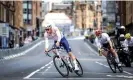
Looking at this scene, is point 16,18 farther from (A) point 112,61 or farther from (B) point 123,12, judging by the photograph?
(A) point 112,61

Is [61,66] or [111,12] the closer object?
[61,66]

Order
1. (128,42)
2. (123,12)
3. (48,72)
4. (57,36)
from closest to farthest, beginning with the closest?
1. (57,36)
2. (48,72)
3. (128,42)
4. (123,12)

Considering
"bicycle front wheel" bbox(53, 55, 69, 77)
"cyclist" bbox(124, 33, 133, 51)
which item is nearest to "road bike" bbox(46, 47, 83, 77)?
"bicycle front wheel" bbox(53, 55, 69, 77)

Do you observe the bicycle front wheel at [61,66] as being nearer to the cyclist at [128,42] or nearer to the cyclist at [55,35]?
the cyclist at [55,35]

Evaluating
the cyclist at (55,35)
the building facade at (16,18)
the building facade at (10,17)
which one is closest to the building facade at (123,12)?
the building facade at (16,18)

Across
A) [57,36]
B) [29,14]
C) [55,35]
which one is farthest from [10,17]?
[57,36]

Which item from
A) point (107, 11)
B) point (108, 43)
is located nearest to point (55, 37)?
point (108, 43)

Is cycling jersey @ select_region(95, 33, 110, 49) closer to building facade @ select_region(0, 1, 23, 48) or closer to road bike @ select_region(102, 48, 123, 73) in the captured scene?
road bike @ select_region(102, 48, 123, 73)

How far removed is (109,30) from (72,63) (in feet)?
257

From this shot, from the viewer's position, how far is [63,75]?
1530 centimetres

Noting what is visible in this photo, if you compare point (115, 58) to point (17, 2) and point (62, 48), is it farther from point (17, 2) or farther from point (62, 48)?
point (17, 2)

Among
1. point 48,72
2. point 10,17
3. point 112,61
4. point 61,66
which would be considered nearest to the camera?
point 61,66

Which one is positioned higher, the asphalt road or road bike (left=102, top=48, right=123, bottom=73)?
road bike (left=102, top=48, right=123, bottom=73)

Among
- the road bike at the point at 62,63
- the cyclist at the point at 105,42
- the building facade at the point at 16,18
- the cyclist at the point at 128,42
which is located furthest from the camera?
the building facade at the point at 16,18
